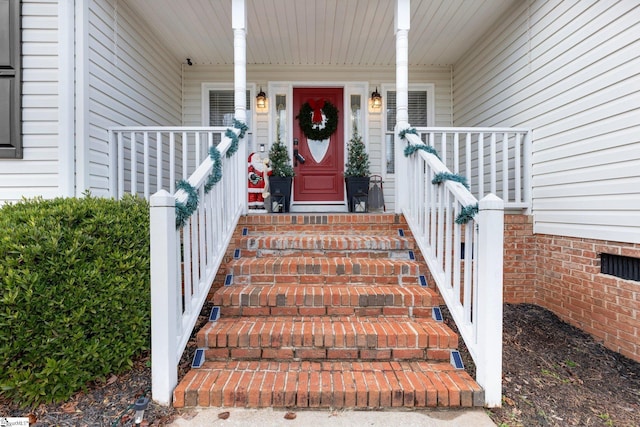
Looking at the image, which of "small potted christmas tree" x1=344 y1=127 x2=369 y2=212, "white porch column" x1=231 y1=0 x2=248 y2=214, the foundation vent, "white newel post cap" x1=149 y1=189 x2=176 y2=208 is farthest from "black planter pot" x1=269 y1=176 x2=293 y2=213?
the foundation vent

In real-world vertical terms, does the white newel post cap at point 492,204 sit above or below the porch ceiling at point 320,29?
below

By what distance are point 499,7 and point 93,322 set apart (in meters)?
4.97

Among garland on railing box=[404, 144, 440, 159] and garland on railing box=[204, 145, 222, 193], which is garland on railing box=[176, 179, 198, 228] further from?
garland on railing box=[404, 144, 440, 159]

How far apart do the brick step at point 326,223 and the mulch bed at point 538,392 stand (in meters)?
1.06

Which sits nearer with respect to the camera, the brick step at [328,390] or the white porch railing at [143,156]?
the brick step at [328,390]

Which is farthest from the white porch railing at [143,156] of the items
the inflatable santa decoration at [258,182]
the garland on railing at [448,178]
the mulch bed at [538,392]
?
the garland on railing at [448,178]

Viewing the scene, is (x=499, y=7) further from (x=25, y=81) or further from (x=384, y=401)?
(x=25, y=81)

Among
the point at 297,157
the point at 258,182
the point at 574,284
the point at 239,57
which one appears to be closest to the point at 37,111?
the point at 239,57

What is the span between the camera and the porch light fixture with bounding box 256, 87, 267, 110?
5.25 meters

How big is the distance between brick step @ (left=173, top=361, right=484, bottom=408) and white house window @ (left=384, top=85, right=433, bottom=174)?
3.97 m

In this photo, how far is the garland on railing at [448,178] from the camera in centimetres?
240

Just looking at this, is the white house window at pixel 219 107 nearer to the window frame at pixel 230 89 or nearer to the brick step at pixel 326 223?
the window frame at pixel 230 89

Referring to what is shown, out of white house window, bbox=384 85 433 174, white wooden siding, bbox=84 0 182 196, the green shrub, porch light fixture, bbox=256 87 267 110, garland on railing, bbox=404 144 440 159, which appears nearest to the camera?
the green shrub

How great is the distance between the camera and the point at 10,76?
3029mm
